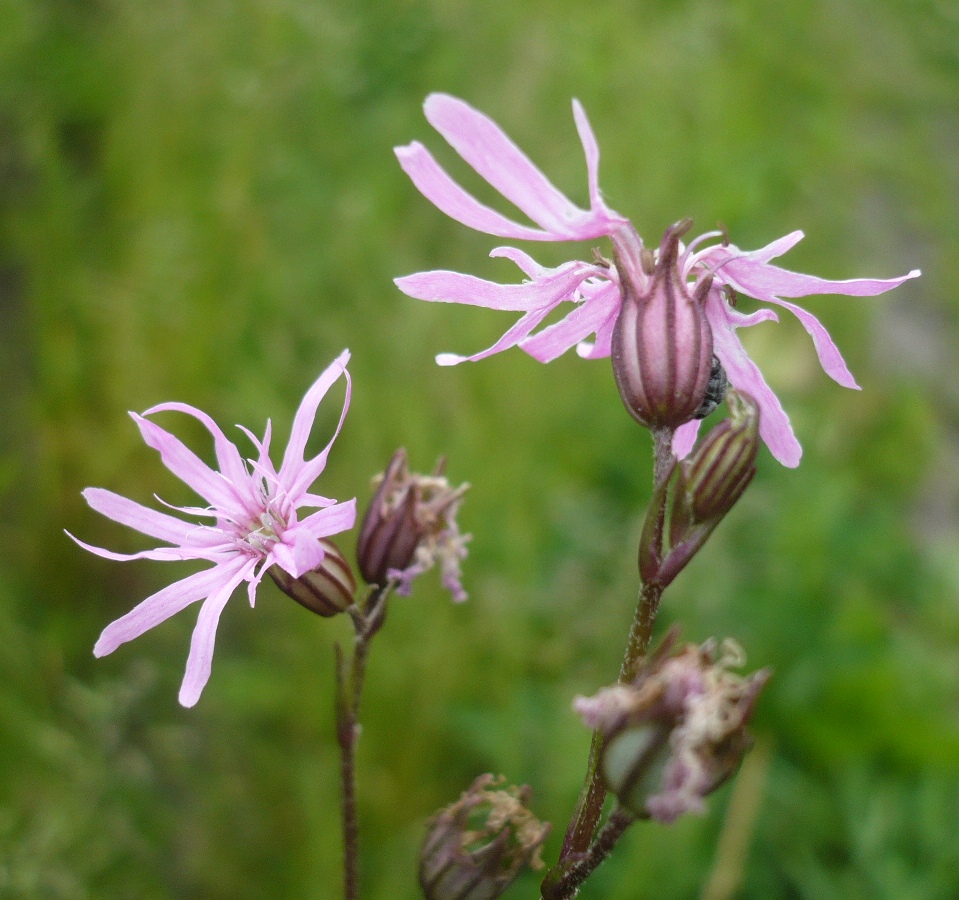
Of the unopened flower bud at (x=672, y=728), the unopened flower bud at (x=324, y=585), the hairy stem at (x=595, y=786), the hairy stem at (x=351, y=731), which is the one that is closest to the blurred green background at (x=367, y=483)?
the hairy stem at (x=351, y=731)

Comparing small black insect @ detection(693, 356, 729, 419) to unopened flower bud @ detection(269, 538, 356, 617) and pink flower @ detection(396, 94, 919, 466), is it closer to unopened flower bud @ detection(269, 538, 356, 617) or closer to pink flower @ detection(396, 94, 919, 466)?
pink flower @ detection(396, 94, 919, 466)

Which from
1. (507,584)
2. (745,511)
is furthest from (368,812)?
(745,511)

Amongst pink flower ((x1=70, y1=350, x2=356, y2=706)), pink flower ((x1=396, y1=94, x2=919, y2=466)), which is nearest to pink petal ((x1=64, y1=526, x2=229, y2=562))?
pink flower ((x1=70, y1=350, x2=356, y2=706))

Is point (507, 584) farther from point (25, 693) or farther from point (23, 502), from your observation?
point (23, 502)

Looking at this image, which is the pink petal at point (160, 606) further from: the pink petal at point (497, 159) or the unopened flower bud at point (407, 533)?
the pink petal at point (497, 159)

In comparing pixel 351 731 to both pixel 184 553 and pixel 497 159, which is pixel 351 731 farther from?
pixel 497 159

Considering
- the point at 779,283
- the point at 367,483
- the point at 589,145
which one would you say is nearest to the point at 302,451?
the point at 589,145
